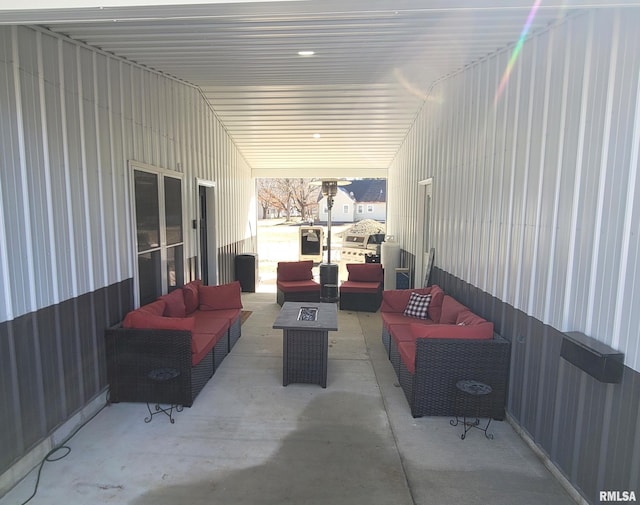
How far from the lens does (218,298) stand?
17.5 feet

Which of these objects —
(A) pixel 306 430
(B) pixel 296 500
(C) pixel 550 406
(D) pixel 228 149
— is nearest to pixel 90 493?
(B) pixel 296 500

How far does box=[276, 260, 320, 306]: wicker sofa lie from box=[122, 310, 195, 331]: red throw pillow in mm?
3467

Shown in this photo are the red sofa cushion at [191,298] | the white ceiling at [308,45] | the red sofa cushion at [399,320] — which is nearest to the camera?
the white ceiling at [308,45]

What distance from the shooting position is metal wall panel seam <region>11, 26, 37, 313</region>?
2655 millimetres

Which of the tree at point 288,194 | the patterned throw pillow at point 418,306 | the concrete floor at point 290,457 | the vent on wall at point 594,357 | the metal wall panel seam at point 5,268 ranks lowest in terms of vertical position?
the concrete floor at point 290,457

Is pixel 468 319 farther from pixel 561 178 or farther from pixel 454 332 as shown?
pixel 561 178

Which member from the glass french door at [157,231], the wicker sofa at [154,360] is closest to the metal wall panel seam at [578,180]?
the wicker sofa at [154,360]

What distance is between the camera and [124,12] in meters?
1.85

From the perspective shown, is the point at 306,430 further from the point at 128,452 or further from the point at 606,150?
the point at 606,150

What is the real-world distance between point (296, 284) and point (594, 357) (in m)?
5.37

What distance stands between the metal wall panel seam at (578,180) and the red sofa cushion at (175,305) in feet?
12.6

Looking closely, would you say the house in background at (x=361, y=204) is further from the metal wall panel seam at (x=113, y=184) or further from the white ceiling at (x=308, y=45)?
the metal wall panel seam at (x=113, y=184)

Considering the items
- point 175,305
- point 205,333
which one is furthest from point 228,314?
point 205,333

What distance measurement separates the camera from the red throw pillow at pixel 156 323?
363 centimetres
